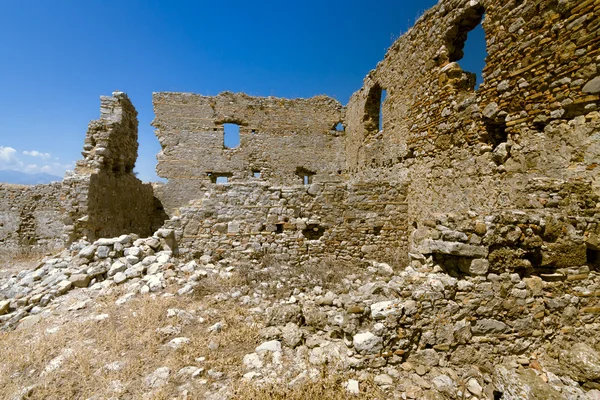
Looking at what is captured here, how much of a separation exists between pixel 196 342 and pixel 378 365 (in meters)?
2.24

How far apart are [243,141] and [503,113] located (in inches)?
472

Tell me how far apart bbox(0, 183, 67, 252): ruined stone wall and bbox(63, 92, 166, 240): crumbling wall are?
375cm

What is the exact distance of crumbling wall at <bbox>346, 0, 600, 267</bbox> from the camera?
3.76 m

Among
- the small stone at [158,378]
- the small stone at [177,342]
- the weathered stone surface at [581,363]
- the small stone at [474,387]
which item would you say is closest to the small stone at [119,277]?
the small stone at [177,342]

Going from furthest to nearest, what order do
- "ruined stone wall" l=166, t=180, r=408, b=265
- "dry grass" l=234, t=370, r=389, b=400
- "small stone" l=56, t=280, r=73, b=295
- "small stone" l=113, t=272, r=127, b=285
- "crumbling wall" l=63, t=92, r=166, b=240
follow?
"crumbling wall" l=63, t=92, r=166, b=240
"ruined stone wall" l=166, t=180, r=408, b=265
"small stone" l=113, t=272, r=127, b=285
"small stone" l=56, t=280, r=73, b=295
"dry grass" l=234, t=370, r=389, b=400

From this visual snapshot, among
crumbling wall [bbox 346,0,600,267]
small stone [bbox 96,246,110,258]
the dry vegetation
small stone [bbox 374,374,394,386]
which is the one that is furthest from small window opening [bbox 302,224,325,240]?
small stone [bbox 96,246,110,258]

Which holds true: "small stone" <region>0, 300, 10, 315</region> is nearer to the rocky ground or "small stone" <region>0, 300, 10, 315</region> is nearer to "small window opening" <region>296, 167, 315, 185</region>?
the rocky ground

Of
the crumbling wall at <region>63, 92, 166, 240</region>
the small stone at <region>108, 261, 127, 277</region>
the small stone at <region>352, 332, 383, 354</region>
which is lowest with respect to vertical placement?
the small stone at <region>352, 332, 383, 354</region>

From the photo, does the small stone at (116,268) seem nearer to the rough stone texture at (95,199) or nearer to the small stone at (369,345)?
the rough stone texture at (95,199)

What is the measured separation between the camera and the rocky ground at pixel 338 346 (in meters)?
2.90

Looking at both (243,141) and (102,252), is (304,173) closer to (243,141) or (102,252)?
(243,141)

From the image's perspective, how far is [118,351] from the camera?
138 inches

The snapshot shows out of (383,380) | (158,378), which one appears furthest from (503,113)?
(158,378)

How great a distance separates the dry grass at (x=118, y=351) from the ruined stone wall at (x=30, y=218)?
30.1 ft
